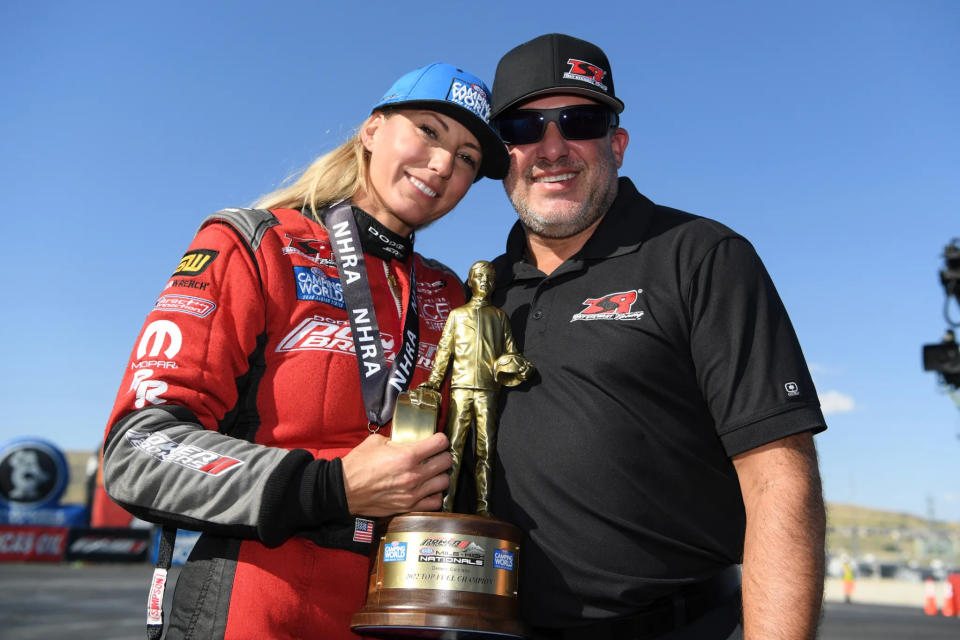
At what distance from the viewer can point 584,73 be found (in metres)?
3.70

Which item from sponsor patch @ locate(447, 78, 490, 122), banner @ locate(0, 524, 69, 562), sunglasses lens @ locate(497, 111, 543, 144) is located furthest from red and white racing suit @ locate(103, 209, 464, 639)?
banner @ locate(0, 524, 69, 562)

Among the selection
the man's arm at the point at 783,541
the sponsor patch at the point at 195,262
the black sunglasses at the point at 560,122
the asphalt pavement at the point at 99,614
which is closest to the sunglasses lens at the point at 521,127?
the black sunglasses at the point at 560,122

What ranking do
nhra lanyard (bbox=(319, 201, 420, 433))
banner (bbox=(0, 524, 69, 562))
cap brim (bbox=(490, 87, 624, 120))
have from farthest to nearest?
banner (bbox=(0, 524, 69, 562)), cap brim (bbox=(490, 87, 624, 120)), nhra lanyard (bbox=(319, 201, 420, 433))

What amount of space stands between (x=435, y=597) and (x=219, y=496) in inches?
32.5

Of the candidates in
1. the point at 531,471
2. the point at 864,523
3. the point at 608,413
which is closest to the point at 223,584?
the point at 531,471

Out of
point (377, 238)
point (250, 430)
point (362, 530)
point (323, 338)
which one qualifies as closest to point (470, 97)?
point (377, 238)

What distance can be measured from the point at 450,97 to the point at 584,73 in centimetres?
64

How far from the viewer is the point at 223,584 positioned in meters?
2.96

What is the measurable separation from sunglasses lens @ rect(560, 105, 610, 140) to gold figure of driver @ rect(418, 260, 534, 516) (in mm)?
976

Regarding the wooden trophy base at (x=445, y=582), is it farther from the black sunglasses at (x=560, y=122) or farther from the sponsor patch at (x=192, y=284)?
the black sunglasses at (x=560, y=122)

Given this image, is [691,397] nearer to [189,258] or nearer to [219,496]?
[219,496]

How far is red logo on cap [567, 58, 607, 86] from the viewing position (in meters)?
3.69

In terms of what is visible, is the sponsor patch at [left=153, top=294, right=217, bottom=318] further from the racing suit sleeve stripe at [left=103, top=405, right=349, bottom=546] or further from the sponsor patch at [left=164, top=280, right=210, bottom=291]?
the racing suit sleeve stripe at [left=103, top=405, right=349, bottom=546]

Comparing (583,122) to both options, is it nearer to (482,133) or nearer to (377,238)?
(482,133)
